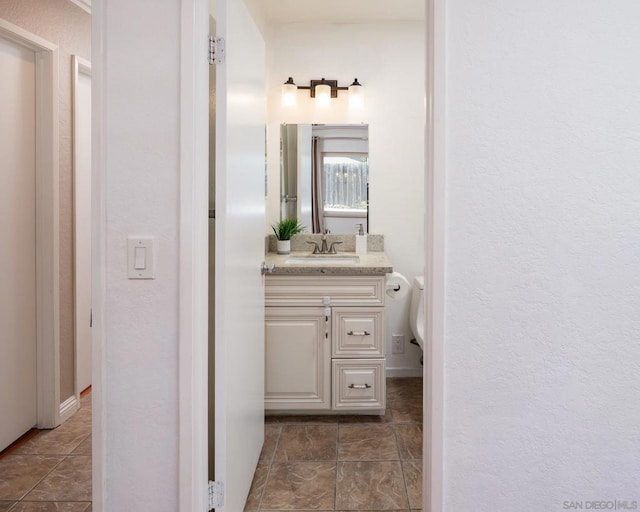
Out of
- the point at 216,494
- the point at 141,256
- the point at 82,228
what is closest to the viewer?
the point at 141,256

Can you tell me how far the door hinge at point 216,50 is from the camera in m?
1.62

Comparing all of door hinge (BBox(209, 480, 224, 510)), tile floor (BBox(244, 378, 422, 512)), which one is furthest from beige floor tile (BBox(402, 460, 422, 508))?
door hinge (BBox(209, 480, 224, 510))

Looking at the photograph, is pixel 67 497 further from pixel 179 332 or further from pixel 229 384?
pixel 179 332

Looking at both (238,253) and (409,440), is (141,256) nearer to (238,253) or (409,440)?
(238,253)

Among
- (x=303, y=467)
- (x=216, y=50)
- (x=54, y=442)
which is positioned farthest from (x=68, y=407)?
(x=216, y=50)

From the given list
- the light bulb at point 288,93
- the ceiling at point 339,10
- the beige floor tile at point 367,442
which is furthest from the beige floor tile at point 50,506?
the ceiling at point 339,10

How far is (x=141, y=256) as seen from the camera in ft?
5.07

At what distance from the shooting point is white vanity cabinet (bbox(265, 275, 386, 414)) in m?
2.88

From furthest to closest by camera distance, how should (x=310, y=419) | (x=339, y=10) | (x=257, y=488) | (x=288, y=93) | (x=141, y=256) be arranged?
(x=288, y=93) → (x=339, y=10) → (x=310, y=419) → (x=257, y=488) → (x=141, y=256)

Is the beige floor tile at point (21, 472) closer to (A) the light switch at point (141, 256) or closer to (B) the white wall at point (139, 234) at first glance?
(B) the white wall at point (139, 234)

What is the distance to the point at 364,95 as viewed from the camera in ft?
11.7

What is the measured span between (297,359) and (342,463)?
0.64m

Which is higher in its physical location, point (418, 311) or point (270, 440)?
point (418, 311)

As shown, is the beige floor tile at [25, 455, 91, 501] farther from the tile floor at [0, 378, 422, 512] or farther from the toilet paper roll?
the toilet paper roll
